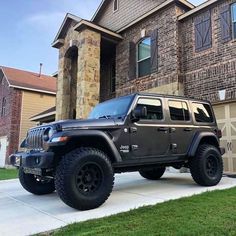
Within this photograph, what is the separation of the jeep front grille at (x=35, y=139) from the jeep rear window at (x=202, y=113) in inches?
144

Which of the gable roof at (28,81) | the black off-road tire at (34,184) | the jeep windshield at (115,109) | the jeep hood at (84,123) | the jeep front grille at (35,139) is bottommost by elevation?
the black off-road tire at (34,184)

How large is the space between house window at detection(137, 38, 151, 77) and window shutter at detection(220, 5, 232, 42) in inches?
142

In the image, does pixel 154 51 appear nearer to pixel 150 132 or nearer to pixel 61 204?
pixel 150 132

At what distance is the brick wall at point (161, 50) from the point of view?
39.5 ft

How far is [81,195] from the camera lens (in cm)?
497

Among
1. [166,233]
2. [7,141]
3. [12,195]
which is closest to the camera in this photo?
[166,233]

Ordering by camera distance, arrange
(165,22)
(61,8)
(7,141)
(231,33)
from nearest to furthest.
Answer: (231,33) → (165,22) → (61,8) → (7,141)

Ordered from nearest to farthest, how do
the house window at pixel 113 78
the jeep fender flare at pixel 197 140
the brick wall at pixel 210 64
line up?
the jeep fender flare at pixel 197 140, the brick wall at pixel 210 64, the house window at pixel 113 78

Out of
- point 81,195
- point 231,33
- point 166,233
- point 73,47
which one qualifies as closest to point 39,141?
point 81,195

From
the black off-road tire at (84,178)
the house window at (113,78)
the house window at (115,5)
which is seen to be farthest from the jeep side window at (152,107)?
the house window at (115,5)

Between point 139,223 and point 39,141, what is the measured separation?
240cm

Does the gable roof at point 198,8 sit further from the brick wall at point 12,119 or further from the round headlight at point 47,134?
the brick wall at point 12,119

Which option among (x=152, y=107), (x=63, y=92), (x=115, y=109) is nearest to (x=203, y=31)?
(x=152, y=107)

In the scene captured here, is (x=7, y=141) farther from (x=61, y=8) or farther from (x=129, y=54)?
(x=129, y=54)
